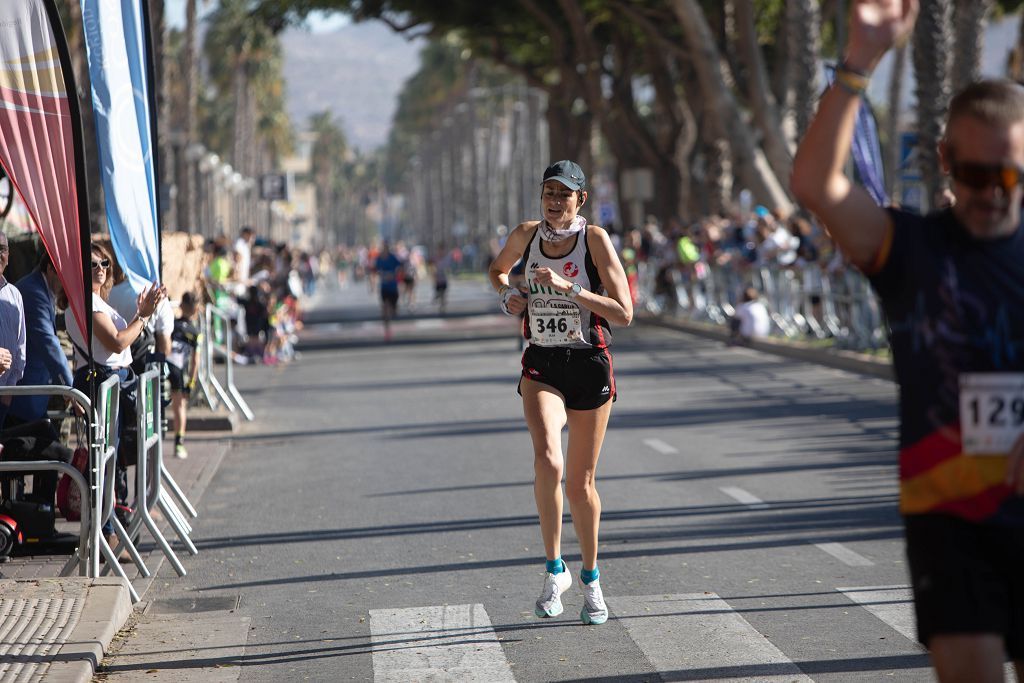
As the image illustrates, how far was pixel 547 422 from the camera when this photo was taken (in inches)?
273

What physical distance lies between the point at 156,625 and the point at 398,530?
104 inches

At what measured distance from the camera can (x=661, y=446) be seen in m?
13.5

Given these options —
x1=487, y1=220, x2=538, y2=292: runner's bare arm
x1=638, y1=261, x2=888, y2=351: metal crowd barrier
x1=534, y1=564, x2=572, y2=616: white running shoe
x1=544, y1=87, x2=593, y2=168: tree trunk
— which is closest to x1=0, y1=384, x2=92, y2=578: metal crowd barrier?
x1=487, y1=220, x2=538, y2=292: runner's bare arm

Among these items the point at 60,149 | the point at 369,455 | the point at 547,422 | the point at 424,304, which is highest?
the point at 60,149

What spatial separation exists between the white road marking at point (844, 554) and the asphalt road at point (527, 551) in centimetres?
2

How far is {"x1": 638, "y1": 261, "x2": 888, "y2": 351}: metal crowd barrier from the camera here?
69.8 ft

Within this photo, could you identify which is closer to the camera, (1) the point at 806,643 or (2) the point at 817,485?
(1) the point at 806,643

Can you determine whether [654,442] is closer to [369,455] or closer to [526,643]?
[369,455]

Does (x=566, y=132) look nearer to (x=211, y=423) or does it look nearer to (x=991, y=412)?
(x=211, y=423)

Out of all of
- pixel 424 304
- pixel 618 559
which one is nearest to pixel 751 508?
pixel 618 559

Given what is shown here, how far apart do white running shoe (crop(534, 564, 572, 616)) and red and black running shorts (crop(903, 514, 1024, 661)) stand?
3455 mm

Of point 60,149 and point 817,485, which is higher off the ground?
point 60,149

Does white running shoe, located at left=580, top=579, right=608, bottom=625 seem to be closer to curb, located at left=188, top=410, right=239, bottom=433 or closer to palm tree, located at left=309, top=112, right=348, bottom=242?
curb, located at left=188, top=410, right=239, bottom=433

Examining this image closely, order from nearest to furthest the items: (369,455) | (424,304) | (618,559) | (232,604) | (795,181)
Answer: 1. (795,181)
2. (232,604)
3. (618,559)
4. (369,455)
5. (424,304)
